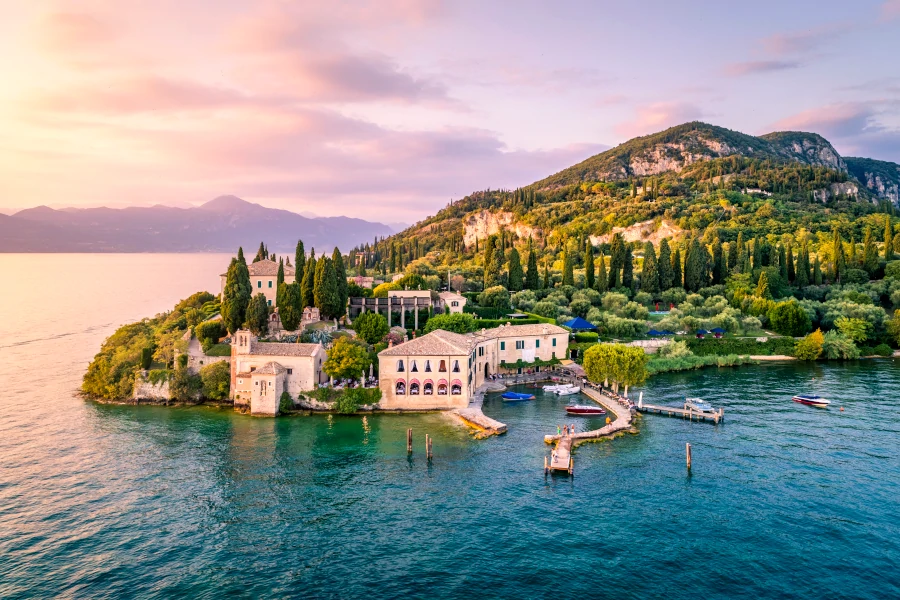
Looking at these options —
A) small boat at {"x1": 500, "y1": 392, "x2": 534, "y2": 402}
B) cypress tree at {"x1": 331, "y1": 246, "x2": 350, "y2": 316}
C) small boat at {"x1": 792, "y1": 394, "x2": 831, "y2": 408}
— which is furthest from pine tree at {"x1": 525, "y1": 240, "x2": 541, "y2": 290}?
small boat at {"x1": 792, "y1": 394, "x2": 831, "y2": 408}


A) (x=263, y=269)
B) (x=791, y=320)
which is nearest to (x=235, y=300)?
(x=263, y=269)

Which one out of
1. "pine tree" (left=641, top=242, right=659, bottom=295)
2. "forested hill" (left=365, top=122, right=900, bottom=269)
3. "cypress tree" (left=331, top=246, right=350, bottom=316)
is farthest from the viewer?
"forested hill" (left=365, top=122, right=900, bottom=269)

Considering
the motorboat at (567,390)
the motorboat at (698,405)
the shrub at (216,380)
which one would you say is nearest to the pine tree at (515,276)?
the motorboat at (567,390)

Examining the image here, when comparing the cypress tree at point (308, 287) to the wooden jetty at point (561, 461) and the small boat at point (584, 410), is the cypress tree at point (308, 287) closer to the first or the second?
the small boat at point (584, 410)

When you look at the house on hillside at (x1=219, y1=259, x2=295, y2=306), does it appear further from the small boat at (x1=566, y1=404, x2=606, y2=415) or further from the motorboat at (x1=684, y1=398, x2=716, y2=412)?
the motorboat at (x1=684, y1=398, x2=716, y2=412)

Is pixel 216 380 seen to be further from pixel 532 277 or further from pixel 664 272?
pixel 664 272

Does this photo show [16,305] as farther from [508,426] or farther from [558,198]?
[558,198]

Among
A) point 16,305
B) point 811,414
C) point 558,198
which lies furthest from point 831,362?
point 16,305
